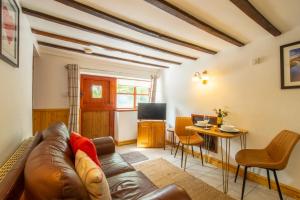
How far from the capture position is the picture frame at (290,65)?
81.3 inches

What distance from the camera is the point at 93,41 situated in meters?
2.63

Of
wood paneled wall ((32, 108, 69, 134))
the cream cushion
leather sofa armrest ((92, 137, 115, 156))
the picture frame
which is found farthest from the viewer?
wood paneled wall ((32, 108, 69, 134))

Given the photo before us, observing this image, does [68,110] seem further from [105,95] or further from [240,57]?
[240,57]

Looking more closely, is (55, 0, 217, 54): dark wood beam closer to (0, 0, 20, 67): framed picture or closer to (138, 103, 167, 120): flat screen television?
(0, 0, 20, 67): framed picture

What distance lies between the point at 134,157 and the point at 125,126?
1.05 meters

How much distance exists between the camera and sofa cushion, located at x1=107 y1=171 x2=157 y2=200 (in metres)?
1.33

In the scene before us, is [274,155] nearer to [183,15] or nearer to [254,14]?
[254,14]

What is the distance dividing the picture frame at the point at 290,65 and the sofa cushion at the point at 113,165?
7.70 feet

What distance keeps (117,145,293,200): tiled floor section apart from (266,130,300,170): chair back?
537 mm

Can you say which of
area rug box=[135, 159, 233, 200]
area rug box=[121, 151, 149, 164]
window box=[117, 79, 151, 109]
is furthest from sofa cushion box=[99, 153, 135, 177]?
window box=[117, 79, 151, 109]

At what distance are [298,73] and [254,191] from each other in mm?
1709

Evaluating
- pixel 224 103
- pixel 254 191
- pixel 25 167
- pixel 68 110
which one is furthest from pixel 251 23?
pixel 68 110

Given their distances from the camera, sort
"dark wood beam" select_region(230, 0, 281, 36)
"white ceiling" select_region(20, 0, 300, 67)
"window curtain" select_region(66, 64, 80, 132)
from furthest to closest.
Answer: "window curtain" select_region(66, 64, 80, 132), "white ceiling" select_region(20, 0, 300, 67), "dark wood beam" select_region(230, 0, 281, 36)

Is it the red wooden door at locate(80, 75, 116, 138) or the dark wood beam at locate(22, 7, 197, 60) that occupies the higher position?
the dark wood beam at locate(22, 7, 197, 60)
